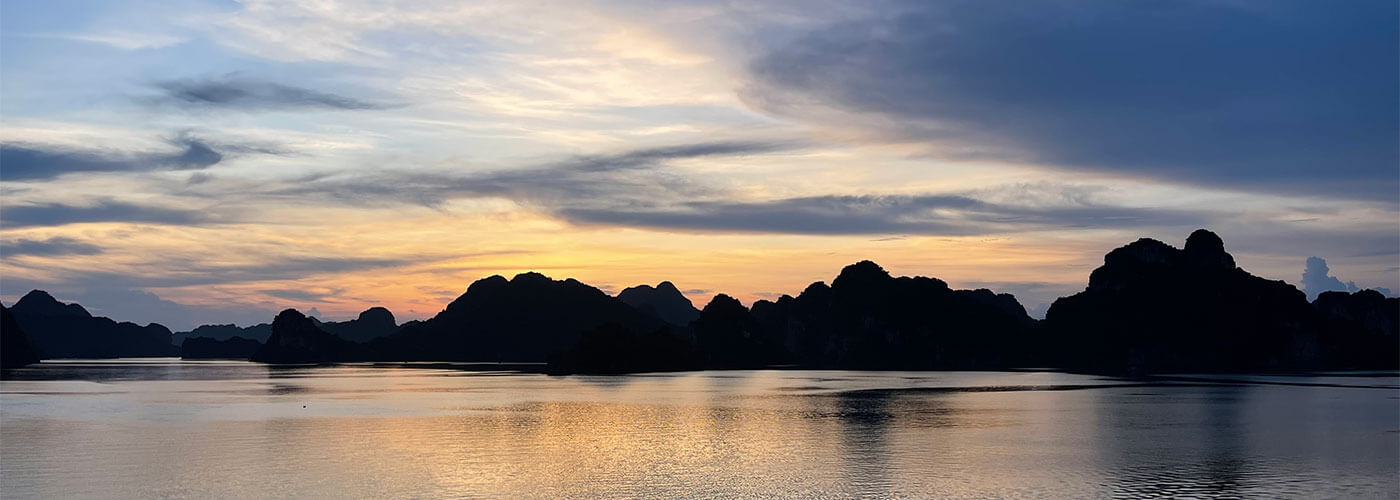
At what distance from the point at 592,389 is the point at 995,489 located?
4599 inches

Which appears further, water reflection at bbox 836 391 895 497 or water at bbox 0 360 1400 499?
water reflection at bbox 836 391 895 497

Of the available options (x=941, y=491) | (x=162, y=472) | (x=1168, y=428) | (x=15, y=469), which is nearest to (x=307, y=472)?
(x=162, y=472)

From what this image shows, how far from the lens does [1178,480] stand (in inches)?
2094

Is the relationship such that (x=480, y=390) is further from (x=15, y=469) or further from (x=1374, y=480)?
(x=1374, y=480)

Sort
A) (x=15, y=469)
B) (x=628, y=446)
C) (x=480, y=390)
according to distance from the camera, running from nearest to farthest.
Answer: (x=15, y=469) → (x=628, y=446) → (x=480, y=390)

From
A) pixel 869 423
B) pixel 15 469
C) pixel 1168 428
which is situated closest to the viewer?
pixel 15 469

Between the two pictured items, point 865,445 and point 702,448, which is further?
point 865,445

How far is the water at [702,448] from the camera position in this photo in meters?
50.8

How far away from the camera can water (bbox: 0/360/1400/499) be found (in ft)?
167

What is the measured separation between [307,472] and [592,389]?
106863 mm

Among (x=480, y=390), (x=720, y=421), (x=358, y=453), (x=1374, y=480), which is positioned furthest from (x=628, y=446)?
(x=480, y=390)

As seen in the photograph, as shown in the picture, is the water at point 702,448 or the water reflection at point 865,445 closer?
the water at point 702,448

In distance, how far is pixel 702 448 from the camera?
6875cm

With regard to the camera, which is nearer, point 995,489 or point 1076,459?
point 995,489
